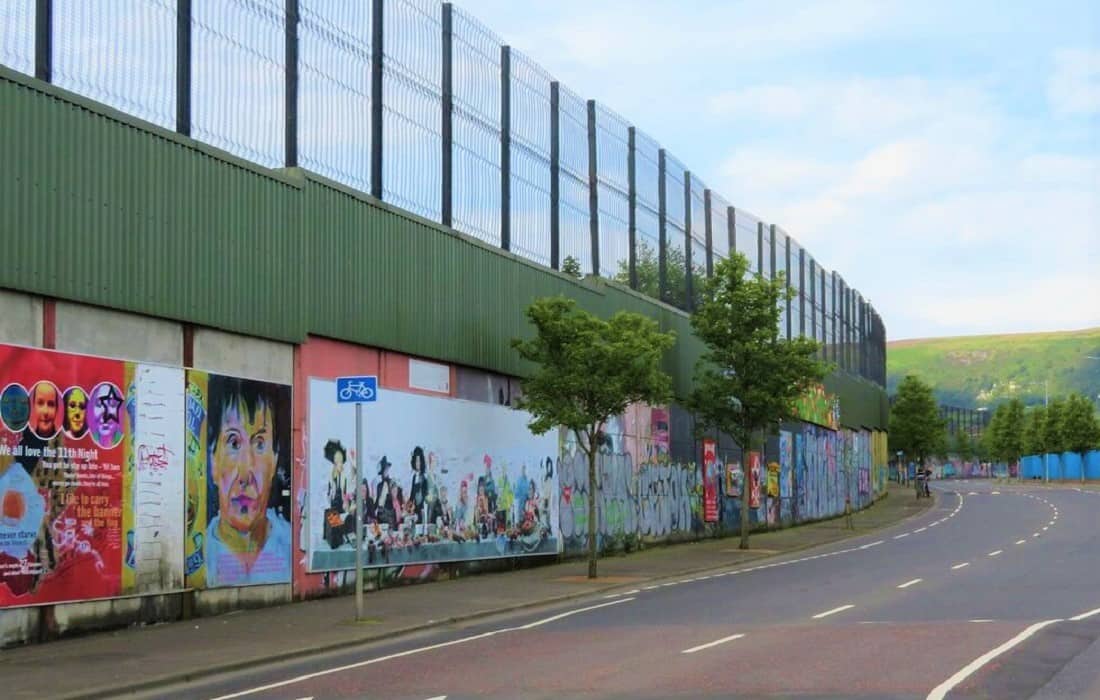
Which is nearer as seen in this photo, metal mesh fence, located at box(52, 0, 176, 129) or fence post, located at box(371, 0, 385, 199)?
metal mesh fence, located at box(52, 0, 176, 129)

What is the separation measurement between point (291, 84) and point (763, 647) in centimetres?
1225

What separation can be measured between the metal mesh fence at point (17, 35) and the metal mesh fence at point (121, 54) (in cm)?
46

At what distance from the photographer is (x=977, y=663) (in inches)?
606

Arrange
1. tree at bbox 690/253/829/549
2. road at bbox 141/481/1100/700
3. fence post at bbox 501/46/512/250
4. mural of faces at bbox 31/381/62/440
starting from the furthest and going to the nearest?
tree at bbox 690/253/829/549, fence post at bbox 501/46/512/250, mural of faces at bbox 31/381/62/440, road at bbox 141/481/1100/700

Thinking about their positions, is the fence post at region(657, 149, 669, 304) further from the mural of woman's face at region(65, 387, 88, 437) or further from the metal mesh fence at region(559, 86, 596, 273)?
the mural of woman's face at region(65, 387, 88, 437)

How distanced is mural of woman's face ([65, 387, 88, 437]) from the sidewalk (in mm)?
2566

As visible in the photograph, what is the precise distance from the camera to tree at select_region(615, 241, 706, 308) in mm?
41678

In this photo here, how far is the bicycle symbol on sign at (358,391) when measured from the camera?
20.9 meters

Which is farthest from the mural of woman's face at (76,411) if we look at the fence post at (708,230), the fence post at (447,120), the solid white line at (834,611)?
the fence post at (708,230)

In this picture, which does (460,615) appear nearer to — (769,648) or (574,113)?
(769,648)

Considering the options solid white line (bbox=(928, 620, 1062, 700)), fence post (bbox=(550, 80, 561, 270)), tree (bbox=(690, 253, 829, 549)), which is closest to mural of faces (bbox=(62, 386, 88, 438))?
solid white line (bbox=(928, 620, 1062, 700))

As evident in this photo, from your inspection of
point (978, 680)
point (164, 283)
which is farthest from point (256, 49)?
point (978, 680)

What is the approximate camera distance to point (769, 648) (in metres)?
17.1

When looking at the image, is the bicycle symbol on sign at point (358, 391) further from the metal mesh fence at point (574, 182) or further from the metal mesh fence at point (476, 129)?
the metal mesh fence at point (574, 182)
